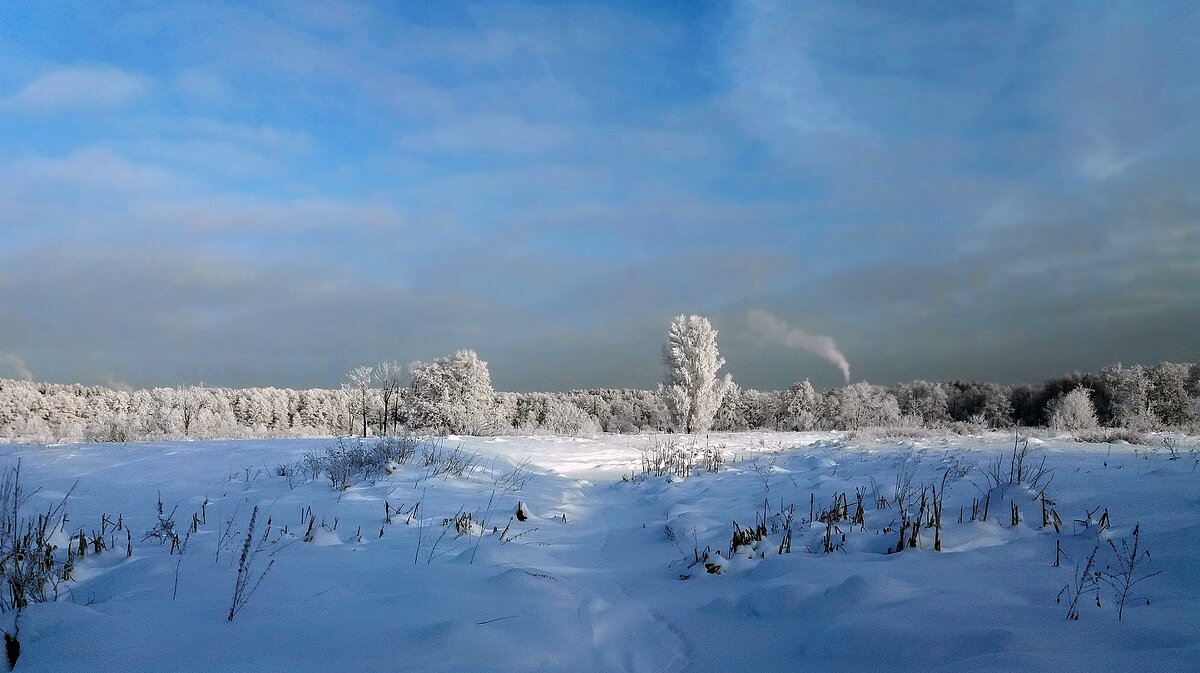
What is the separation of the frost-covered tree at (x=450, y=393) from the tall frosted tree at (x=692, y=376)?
12.5 metres

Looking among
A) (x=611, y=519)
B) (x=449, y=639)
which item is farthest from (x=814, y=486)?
(x=449, y=639)

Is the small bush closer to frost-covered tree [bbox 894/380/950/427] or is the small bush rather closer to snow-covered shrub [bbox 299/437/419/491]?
snow-covered shrub [bbox 299/437/419/491]

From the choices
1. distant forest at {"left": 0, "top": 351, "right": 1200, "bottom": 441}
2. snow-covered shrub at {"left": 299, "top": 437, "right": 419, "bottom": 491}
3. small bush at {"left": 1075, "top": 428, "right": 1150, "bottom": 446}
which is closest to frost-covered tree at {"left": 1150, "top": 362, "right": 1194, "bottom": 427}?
distant forest at {"left": 0, "top": 351, "right": 1200, "bottom": 441}

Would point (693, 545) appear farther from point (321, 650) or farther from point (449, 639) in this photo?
point (321, 650)

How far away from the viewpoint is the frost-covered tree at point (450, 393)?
3966 centimetres

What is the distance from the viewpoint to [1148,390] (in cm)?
4316

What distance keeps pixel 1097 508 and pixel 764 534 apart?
230 cm

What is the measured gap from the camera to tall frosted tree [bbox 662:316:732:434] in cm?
3975

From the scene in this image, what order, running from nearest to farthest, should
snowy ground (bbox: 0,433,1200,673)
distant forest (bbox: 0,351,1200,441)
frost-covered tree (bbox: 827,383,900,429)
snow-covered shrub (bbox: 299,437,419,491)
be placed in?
1. snowy ground (bbox: 0,433,1200,673)
2. snow-covered shrub (bbox: 299,437,419,491)
3. distant forest (bbox: 0,351,1200,441)
4. frost-covered tree (bbox: 827,383,900,429)

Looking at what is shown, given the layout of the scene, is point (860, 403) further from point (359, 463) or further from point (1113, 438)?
point (359, 463)

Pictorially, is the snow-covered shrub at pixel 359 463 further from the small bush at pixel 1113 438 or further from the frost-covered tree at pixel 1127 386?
the frost-covered tree at pixel 1127 386

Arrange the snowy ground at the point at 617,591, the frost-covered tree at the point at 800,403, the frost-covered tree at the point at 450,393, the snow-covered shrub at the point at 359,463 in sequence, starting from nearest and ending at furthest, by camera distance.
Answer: the snowy ground at the point at 617,591 → the snow-covered shrub at the point at 359,463 → the frost-covered tree at the point at 450,393 → the frost-covered tree at the point at 800,403

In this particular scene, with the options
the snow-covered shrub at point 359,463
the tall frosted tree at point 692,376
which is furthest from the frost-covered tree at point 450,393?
the snow-covered shrub at point 359,463

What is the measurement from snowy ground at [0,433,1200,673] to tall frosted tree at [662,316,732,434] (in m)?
33.4
